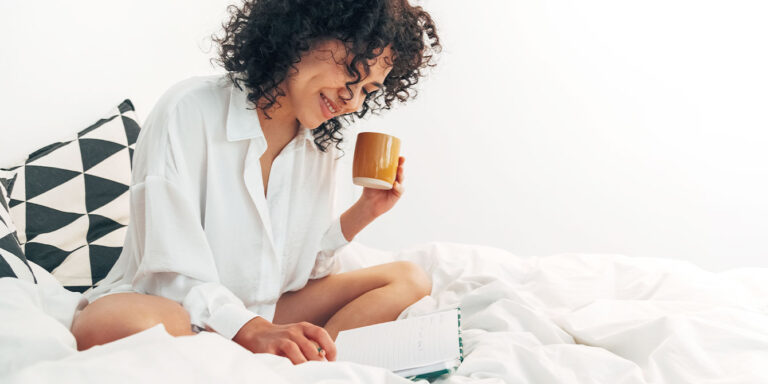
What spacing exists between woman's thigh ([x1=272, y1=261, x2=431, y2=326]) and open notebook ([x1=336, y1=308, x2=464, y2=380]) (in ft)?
0.87

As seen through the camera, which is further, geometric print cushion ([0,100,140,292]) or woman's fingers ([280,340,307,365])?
geometric print cushion ([0,100,140,292])

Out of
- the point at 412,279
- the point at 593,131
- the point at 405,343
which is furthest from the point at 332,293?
the point at 593,131

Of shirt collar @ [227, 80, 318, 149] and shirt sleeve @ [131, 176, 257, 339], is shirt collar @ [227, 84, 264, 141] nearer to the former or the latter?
shirt collar @ [227, 80, 318, 149]

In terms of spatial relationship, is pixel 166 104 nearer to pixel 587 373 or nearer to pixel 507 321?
pixel 507 321

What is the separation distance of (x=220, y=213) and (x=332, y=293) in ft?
1.03

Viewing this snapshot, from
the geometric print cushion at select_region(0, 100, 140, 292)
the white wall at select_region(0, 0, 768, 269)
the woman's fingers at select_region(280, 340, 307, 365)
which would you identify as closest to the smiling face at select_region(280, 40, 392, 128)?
the woman's fingers at select_region(280, 340, 307, 365)

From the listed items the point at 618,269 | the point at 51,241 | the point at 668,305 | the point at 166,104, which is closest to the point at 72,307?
the point at 166,104

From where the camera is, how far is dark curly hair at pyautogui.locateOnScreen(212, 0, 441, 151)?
3.62 feet

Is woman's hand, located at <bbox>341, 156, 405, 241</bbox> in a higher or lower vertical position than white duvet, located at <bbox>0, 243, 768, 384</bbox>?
higher

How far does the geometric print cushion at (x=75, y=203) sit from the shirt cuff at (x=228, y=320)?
1.65 ft

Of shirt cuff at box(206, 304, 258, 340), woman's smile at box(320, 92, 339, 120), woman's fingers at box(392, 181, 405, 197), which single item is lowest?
shirt cuff at box(206, 304, 258, 340)

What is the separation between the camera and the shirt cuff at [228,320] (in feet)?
3.01

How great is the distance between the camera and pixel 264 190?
4.03 ft

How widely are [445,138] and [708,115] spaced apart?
3.48 ft
